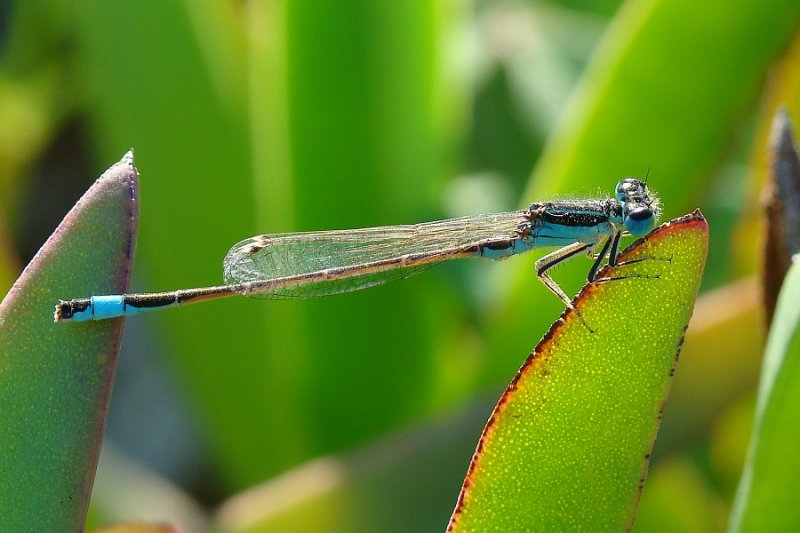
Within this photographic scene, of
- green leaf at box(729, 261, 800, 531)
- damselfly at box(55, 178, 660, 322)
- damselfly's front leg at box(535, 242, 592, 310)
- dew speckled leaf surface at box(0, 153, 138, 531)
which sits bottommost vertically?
green leaf at box(729, 261, 800, 531)

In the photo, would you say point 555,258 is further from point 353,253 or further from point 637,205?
point 353,253

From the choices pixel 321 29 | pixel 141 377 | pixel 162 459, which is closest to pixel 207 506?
pixel 162 459

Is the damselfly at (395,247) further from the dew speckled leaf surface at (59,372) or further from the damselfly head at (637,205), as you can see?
the dew speckled leaf surface at (59,372)

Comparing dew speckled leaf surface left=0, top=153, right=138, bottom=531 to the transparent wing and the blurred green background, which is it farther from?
the transparent wing

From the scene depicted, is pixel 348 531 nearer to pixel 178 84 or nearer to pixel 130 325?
pixel 178 84

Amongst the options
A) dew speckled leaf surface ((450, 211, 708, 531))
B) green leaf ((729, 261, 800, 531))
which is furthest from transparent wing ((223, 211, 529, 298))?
dew speckled leaf surface ((450, 211, 708, 531))

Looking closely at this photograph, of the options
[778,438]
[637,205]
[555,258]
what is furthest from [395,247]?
[778,438]

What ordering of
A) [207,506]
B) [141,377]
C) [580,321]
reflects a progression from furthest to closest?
[141,377], [207,506], [580,321]
